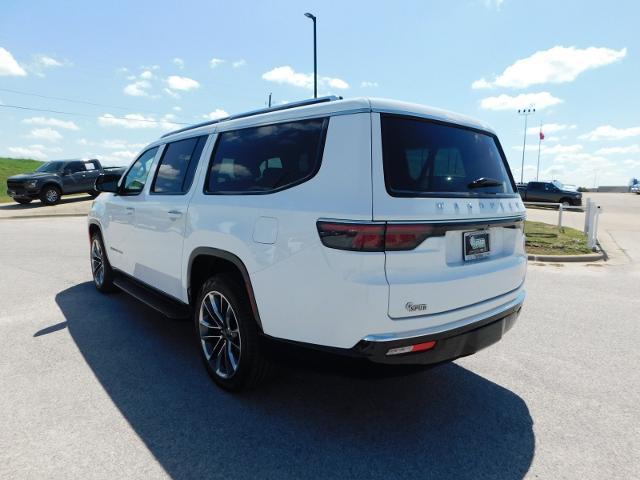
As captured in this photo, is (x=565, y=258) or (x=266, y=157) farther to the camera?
(x=565, y=258)

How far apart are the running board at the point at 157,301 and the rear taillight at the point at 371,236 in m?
1.82

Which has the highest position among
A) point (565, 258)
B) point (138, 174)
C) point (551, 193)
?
point (138, 174)

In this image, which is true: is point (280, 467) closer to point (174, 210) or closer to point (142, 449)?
point (142, 449)

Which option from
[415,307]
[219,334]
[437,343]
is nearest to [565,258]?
[437,343]

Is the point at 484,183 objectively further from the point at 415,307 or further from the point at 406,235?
the point at 415,307

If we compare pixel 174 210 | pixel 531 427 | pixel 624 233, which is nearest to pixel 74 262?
pixel 174 210

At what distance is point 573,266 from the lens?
8188mm

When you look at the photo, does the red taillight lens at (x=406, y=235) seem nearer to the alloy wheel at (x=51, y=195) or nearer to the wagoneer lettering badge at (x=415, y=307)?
the wagoneer lettering badge at (x=415, y=307)

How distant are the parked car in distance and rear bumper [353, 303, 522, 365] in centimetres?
2698

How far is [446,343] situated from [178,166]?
2708mm

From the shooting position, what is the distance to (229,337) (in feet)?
10.2

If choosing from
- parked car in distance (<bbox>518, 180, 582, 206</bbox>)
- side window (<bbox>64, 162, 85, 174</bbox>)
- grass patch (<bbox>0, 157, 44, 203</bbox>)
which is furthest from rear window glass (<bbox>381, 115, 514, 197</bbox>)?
grass patch (<bbox>0, 157, 44, 203</bbox>)

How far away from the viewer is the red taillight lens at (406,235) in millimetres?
2232

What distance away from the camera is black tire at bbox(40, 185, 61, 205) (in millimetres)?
20031
